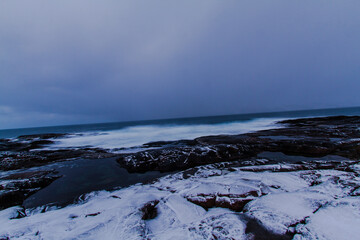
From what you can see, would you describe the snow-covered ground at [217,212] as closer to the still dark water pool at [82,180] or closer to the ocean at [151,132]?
the still dark water pool at [82,180]

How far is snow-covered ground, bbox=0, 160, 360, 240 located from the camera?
8.58 ft

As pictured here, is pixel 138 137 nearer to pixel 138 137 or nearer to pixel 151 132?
pixel 138 137

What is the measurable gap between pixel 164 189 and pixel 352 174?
20.3ft

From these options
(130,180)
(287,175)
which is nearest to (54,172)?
(130,180)

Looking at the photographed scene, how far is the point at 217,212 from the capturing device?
328 centimetres

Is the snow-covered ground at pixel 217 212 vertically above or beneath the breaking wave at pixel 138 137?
above

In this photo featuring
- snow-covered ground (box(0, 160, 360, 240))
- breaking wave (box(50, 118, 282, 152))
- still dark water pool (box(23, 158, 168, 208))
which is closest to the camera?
snow-covered ground (box(0, 160, 360, 240))

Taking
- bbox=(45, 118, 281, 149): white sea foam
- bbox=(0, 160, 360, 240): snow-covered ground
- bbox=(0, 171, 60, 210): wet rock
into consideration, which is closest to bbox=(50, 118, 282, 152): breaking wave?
bbox=(45, 118, 281, 149): white sea foam

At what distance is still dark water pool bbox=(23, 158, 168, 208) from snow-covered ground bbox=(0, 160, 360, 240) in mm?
745

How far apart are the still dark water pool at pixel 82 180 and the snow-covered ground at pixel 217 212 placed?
745 mm

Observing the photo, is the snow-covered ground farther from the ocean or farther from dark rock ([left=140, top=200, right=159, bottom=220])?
the ocean

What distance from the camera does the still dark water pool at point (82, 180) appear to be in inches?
187

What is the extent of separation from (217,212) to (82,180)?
19.5 feet

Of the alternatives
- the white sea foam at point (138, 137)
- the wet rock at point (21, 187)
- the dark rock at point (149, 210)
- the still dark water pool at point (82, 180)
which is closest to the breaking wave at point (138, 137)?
the white sea foam at point (138, 137)
